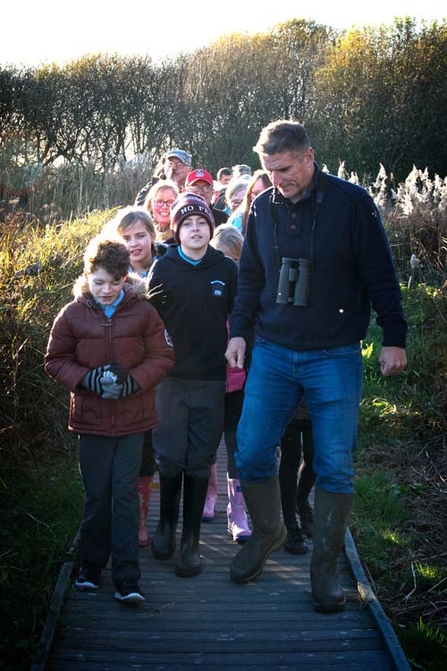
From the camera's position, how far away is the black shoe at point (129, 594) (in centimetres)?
400

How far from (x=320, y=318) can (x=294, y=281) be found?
21cm

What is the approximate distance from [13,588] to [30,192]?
33.0ft

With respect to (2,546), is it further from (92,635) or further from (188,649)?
(188,649)

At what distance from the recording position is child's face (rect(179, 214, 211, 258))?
15.3ft

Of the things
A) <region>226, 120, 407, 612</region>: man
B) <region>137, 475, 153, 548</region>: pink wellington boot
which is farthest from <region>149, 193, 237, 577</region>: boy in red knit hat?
<region>226, 120, 407, 612</region>: man

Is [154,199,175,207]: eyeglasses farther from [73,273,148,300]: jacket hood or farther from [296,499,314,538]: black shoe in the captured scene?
[296,499,314,538]: black shoe

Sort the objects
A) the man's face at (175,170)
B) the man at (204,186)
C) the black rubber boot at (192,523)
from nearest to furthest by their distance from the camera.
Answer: the black rubber boot at (192,523) → the man at (204,186) → the man's face at (175,170)

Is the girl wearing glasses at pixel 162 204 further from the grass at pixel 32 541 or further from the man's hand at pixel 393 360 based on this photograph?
the man's hand at pixel 393 360

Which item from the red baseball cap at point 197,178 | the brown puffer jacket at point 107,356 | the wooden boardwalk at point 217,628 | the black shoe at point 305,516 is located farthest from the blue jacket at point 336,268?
the red baseball cap at point 197,178

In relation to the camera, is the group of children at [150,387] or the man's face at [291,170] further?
the group of children at [150,387]

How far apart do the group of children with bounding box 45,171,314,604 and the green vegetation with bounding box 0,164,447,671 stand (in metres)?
0.43

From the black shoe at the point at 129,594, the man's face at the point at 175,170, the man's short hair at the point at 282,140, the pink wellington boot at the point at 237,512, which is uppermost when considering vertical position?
the man's face at the point at 175,170

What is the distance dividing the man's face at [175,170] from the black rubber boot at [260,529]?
517 centimetres

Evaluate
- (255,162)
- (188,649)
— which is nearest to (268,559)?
(188,649)
